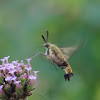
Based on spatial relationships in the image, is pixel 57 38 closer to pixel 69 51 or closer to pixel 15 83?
pixel 69 51

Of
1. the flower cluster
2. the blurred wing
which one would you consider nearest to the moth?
the blurred wing

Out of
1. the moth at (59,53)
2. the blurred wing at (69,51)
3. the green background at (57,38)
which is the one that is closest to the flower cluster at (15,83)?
the moth at (59,53)

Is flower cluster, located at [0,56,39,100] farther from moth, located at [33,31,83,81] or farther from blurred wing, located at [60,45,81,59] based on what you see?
blurred wing, located at [60,45,81,59]

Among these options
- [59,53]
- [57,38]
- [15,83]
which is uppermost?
[57,38]

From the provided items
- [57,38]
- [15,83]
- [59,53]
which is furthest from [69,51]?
[57,38]

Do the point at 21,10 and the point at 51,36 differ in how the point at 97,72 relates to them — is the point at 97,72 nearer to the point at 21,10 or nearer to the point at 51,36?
the point at 51,36

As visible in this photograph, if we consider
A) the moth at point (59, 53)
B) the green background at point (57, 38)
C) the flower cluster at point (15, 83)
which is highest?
the green background at point (57, 38)

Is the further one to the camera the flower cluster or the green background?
the green background

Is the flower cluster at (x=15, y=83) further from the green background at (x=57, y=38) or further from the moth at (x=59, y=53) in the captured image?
the green background at (x=57, y=38)

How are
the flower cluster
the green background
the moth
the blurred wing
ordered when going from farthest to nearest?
the green background < the blurred wing < the moth < the flower cluster
